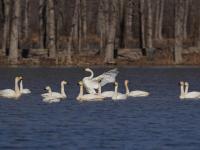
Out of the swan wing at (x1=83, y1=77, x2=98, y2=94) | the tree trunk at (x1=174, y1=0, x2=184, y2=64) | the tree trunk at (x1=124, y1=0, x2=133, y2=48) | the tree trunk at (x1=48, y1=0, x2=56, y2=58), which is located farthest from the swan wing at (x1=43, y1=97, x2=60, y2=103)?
the tree trunk at (x1=124, y1=0, x2=133, y2=48)

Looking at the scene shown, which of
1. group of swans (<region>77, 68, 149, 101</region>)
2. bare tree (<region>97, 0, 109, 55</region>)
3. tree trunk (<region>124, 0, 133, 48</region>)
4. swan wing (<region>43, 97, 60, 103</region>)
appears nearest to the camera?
swan wing (<region>43, 97, 60, 103</region>)

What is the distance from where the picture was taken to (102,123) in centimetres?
2584

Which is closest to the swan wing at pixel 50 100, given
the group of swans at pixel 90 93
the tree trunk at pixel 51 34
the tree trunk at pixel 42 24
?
the group of swans at pixel 90 93

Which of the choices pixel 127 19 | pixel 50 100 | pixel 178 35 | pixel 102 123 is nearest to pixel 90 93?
pixel 50 100

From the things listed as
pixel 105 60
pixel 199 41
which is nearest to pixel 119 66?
pixel 105 60

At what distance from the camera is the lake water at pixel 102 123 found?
70.7 ft

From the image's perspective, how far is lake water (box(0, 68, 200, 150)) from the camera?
70.7 feet

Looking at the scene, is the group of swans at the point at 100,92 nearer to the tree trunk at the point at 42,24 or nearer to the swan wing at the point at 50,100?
the swan wing at the point at 50,100

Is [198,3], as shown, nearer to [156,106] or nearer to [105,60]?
[105,60]

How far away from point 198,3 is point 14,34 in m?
35.1

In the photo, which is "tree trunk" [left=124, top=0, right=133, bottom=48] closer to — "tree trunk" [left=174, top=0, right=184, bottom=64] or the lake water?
"tree trunk" [left=174, top=0, right=184, bottom=64]

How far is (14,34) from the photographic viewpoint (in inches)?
2376

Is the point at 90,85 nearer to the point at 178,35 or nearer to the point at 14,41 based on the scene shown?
the point at 14,41

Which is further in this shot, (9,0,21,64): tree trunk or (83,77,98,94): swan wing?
(9,0,21,64): tree trunk
